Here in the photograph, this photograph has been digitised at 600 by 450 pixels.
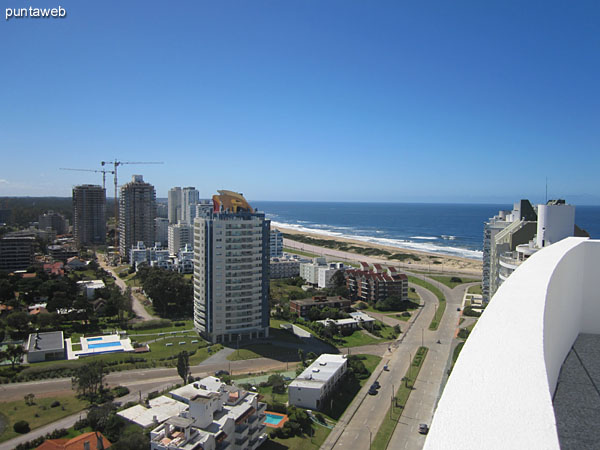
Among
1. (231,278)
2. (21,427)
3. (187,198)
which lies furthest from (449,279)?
→ (187,198)

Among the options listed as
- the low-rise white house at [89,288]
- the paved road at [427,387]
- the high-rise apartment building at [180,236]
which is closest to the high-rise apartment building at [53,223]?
the high-rise apartment building at [180,236]

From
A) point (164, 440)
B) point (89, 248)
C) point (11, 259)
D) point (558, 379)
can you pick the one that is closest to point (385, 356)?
point (164, 440)

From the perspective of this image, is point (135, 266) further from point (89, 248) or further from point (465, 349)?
point (465, 349)

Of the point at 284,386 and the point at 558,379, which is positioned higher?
the point at 558,379

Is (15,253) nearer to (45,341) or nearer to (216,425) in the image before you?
(45,341)

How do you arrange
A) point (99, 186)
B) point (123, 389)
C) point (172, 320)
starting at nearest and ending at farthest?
point (123, 389), point (172, 320), point (99, 186)

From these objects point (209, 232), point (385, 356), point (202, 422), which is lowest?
point (385, 356)

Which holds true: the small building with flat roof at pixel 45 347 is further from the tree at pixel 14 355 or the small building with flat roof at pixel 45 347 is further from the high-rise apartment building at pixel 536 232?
the high-rise apartment building at pixel 536 232
